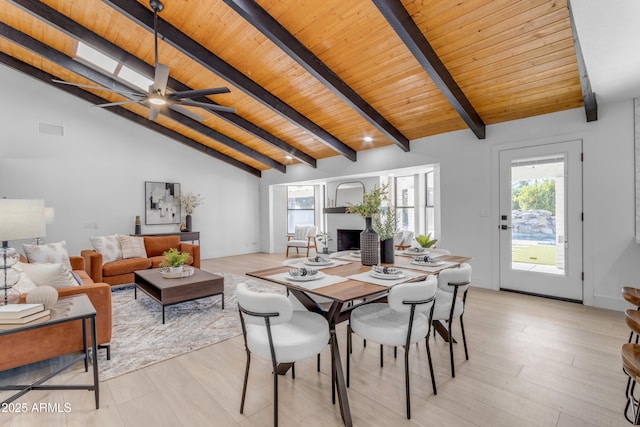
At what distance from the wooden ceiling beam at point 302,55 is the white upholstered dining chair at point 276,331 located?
2640 mm

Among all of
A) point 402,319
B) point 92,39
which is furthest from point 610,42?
point 92,39

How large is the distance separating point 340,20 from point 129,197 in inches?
227

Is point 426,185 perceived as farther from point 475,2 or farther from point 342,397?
point 342,397

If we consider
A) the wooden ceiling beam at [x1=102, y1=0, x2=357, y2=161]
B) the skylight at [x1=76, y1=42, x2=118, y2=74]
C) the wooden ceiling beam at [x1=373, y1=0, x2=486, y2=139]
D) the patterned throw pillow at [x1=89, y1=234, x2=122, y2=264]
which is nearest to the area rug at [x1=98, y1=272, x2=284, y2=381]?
the patterned throw pillow at [x1=89, y1=234, x2=122, y2=264]

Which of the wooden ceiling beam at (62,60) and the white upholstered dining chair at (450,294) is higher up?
the wooden ceiling beam at (62,60)

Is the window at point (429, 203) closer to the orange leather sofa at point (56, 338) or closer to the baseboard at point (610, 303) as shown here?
the baseboard at point (610, 303)

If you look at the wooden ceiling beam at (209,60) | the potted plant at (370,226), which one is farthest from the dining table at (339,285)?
the wooden ceiling beam at (209,60)

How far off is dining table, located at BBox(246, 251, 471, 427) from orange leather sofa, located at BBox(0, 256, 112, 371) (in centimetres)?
143

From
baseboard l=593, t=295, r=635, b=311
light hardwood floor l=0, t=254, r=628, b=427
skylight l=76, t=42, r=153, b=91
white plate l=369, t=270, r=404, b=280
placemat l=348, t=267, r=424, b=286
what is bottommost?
light hardwood floor l=0, t=254, r=628, b=427

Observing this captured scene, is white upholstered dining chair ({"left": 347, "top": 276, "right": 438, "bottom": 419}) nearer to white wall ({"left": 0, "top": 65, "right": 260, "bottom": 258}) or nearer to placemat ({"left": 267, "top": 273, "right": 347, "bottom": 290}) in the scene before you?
placemat ({"left": 267, "top": 273, "right": 347, "bottom": 290})

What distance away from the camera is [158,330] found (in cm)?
308

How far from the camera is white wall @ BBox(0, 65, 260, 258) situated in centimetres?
523

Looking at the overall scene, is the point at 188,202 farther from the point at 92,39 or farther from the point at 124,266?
the point at 92,39

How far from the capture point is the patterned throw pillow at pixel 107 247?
477 centimetres
